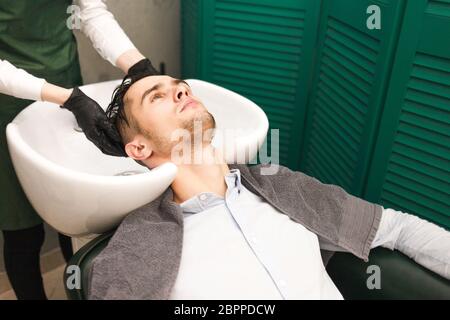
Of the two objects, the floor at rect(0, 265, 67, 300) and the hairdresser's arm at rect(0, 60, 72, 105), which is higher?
the hairdresser's arm at rect(0, 60, 72, 105)

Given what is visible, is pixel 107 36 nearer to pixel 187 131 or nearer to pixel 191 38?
pixel 187 131

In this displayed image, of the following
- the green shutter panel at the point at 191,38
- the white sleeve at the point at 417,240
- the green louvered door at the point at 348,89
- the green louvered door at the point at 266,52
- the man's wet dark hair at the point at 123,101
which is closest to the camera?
the white sleeve at the point at 417,240

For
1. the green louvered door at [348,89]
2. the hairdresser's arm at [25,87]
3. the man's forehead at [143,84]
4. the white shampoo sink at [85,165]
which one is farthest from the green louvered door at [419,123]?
the hairdresser's arm at [25,87]

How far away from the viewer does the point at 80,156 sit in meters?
1.39

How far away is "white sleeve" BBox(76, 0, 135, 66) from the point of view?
144cm

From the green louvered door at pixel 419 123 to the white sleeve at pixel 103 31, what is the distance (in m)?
0.81

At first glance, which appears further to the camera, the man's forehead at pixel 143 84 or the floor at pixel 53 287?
the floor at pixel 53 287

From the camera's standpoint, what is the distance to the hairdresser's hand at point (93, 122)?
4.12 ft

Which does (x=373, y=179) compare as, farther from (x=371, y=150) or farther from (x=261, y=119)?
(x=261, y=119)

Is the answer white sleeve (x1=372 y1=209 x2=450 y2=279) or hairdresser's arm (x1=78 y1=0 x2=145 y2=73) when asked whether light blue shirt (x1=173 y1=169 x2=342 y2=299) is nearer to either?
white sleeve (x1=372 y1=209 x2=450 y2=279)

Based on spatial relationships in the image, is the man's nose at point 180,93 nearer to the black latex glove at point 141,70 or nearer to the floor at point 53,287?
the black latex glove at point 141,70

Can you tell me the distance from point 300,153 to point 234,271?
100 centimetres

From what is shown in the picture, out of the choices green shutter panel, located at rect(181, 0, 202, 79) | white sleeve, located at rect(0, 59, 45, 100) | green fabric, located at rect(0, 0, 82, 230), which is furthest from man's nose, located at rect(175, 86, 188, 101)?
green shutter panel, located at rect(181, 0, 202, 79)

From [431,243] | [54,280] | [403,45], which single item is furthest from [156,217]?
[54,280]
